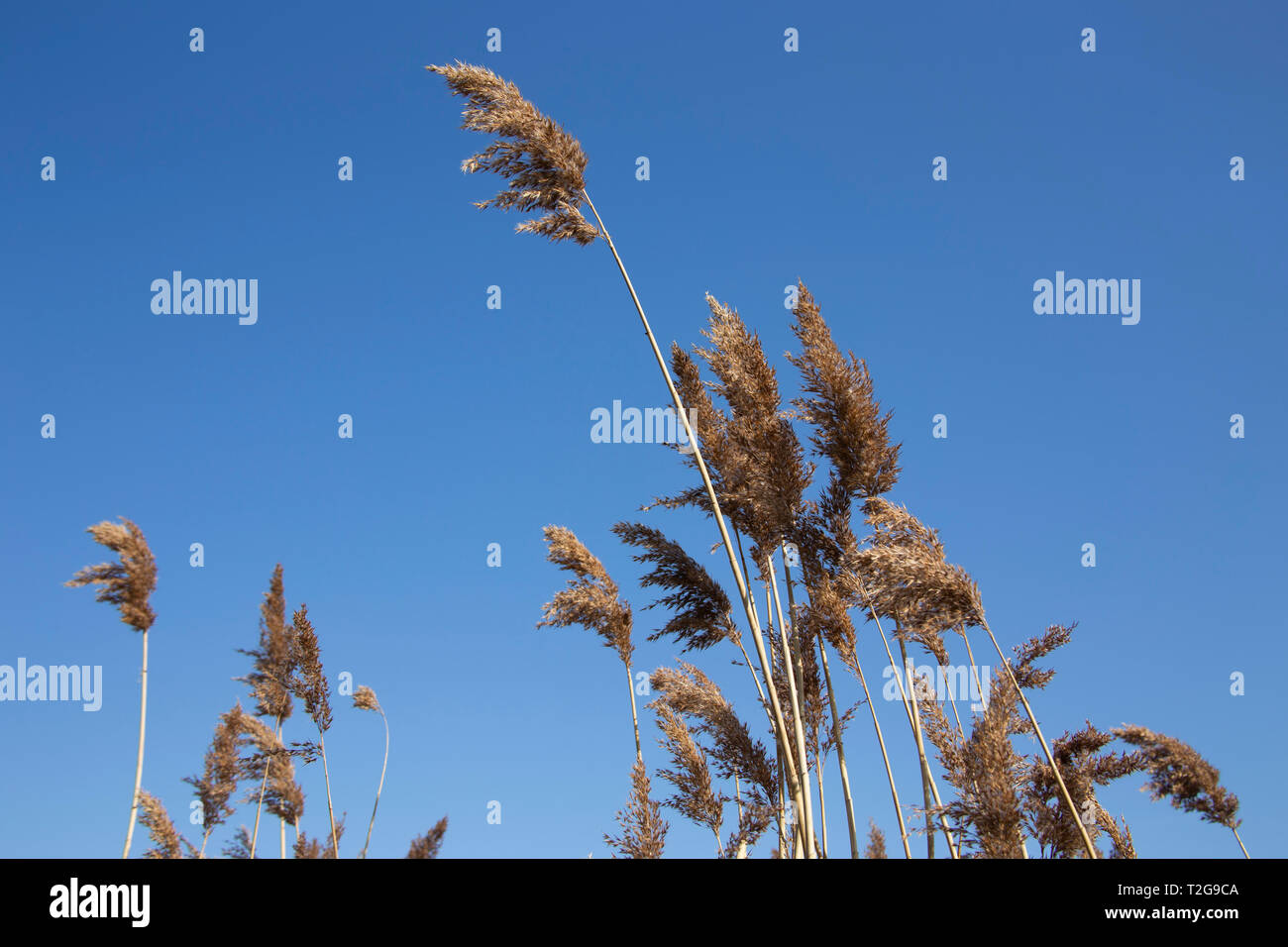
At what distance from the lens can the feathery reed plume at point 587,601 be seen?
6.16m

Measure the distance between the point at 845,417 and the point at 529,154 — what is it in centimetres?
286

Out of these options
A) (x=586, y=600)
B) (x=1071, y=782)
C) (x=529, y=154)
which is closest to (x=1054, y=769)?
(x=1071, y=782)

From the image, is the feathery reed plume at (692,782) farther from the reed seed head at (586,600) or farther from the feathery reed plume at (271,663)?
the feathery reed plume at (271,663)

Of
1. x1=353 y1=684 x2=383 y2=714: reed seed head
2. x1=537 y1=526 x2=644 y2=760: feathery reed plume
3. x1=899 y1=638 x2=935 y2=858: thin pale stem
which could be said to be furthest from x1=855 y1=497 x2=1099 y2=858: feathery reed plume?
x1=353 y1=684 x2=383 y2=714: reed seed head

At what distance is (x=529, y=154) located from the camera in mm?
5371

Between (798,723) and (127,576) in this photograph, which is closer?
(798,723)

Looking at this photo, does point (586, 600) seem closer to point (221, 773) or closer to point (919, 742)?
point (919, 742)

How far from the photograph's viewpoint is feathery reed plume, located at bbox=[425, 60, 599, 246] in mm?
5301

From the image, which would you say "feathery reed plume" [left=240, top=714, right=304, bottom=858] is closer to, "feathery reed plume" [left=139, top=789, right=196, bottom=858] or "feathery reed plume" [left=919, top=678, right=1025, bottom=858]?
"feathery reed plume" [left=139, top=789, right=196, bottom=858]

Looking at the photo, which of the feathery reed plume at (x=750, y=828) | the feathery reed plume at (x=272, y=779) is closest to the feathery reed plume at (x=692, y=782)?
the feathery reed plume at (x=750, y=828)

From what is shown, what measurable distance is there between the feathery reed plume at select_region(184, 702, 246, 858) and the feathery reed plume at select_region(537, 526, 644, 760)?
207 inches
